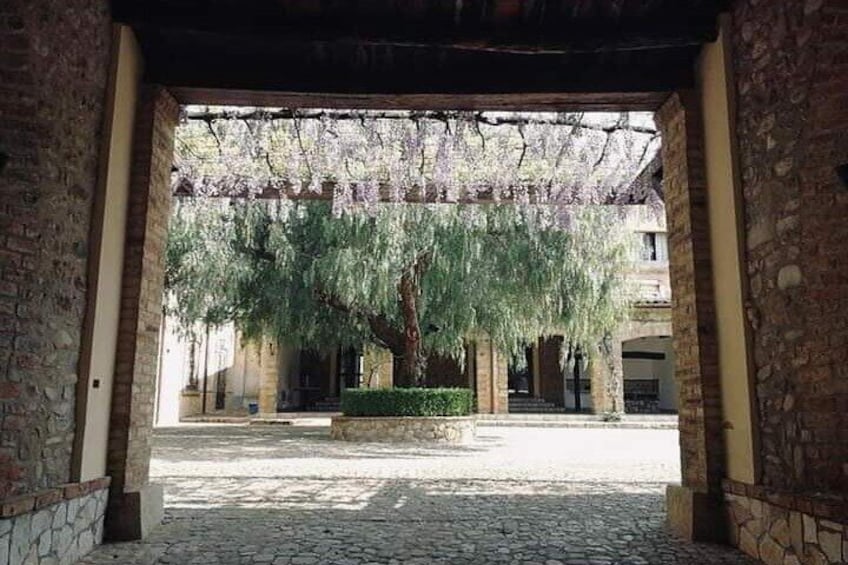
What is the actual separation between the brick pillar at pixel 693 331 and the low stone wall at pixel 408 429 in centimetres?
683

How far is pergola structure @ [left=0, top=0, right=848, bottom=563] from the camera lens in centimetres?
287

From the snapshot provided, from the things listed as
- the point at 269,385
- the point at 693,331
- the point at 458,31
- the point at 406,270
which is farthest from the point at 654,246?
the point at 458,31

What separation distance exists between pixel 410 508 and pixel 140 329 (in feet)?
7.33

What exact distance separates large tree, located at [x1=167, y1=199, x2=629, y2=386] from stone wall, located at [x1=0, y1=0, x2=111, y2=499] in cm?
578

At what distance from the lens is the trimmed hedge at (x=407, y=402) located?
35.9 ft

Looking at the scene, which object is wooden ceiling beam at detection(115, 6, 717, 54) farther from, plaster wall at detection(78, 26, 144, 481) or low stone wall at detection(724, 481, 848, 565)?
low stone wall at detection(724, 481, 848, 565)

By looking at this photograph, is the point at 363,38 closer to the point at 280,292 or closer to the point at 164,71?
the point at 164,71

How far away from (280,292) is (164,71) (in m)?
6.43

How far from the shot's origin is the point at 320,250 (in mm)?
10141

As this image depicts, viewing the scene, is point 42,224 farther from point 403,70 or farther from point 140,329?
point 403,70

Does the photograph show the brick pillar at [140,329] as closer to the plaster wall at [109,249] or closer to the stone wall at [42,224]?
the plaster wall at [109,249]

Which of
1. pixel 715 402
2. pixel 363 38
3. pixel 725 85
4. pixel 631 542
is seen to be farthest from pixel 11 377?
pixel 725 85

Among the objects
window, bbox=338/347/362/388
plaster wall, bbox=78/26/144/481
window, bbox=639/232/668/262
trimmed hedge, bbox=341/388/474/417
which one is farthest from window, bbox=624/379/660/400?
plaster wall, bbox=78/26/144/481

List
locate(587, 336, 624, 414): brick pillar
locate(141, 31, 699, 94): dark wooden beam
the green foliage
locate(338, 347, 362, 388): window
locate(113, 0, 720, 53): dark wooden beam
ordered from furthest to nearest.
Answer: locate(338, 347, 362, 388): window < locate(587, 336, 624, 414): brick pillar < the green foliage < locate(141, 31, 699, 94): dark wooden beam < locate(113, 0, 720, 53): dark wooden beam
